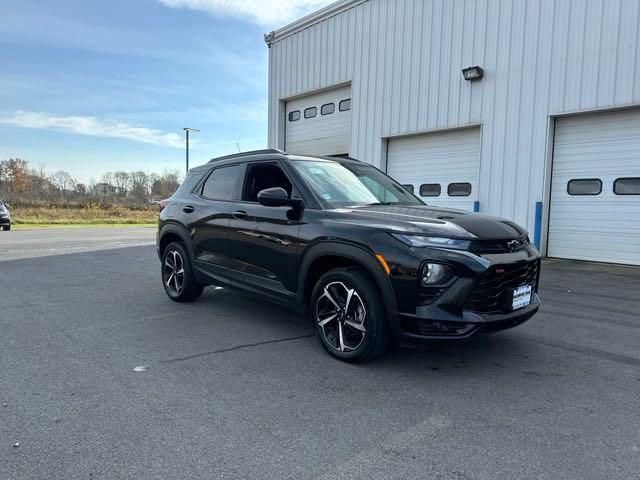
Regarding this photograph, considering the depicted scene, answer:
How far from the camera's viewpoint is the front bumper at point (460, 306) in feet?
10.7

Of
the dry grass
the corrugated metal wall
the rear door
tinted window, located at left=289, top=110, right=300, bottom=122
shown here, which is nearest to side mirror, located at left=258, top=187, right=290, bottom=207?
the rear door

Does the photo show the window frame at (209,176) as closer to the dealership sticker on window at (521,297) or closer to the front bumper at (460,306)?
the front bumper at (460,306)

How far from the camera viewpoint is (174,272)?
6.04 m

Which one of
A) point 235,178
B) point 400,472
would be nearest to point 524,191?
point 235,178

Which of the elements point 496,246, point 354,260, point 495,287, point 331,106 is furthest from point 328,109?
point 495,287

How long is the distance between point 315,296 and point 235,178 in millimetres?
1892

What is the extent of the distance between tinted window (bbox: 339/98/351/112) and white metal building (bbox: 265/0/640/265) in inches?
1.2

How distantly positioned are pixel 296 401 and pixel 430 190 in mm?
9623

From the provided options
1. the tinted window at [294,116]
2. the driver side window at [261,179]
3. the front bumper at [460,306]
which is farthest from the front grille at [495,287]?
the tinted window at [294,116]

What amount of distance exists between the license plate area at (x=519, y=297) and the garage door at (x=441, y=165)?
24.8ft

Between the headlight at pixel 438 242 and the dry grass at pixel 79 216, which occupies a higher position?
the headlight at pixel 438 242

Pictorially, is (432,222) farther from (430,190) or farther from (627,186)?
(430,190)

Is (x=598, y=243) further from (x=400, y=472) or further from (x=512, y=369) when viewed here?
(x=400, y=472)

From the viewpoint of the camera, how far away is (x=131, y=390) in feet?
10.6
